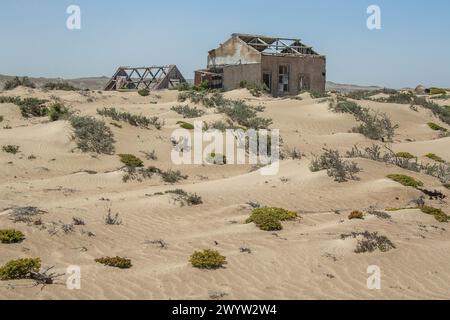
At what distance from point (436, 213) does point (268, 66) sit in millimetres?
29065

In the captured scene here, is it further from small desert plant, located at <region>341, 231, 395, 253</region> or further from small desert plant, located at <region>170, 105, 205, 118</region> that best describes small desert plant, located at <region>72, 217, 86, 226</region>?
small desert plant, located at <region>170, 105, 205, 118</region>

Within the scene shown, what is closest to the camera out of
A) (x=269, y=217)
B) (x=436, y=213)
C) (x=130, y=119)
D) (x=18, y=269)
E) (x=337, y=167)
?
(x=18, y=269)

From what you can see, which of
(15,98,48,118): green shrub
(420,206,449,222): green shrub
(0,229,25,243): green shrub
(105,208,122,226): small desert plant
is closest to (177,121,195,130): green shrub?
(15,98,48,118): green shrub

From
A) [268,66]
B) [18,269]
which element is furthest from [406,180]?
[268,66]

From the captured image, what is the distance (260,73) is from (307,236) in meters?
30.5

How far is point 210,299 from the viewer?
297 inches

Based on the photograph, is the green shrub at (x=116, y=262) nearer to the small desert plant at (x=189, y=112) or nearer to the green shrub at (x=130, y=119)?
the green shrub at (x=130, y=119)

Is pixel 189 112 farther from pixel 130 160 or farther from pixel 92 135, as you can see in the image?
pixel 130 160

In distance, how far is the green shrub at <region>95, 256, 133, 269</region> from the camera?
8.73 meters

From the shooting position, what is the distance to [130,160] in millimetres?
19656

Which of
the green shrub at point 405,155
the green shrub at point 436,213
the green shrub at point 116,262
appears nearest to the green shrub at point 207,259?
the green shrub at point 116,262

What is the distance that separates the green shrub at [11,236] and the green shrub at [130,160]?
975 centimetres

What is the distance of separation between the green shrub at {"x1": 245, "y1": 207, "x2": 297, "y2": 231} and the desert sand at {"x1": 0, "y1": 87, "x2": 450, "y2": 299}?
0.74 ft

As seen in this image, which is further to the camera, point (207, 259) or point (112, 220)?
point (112, 220)
